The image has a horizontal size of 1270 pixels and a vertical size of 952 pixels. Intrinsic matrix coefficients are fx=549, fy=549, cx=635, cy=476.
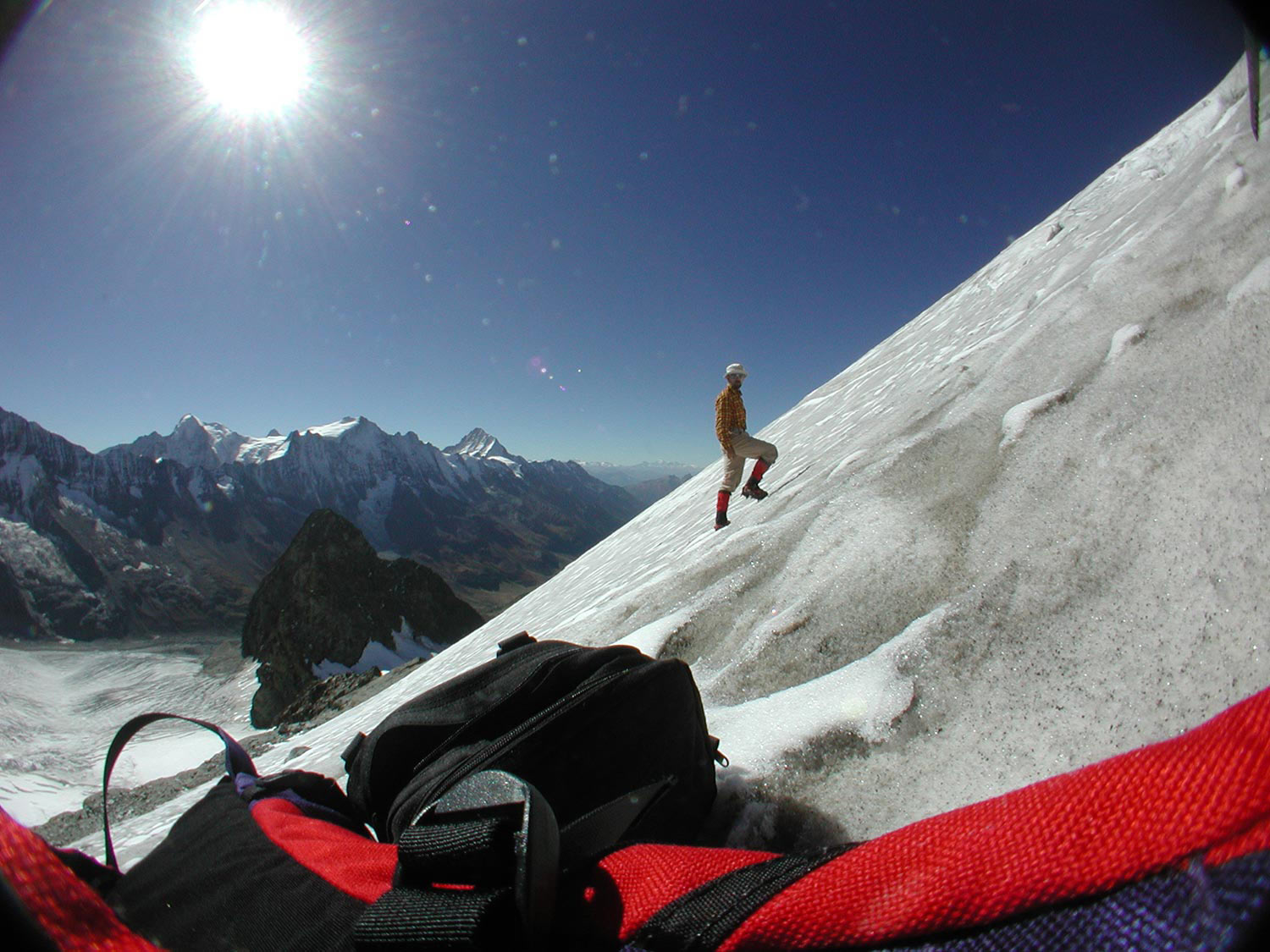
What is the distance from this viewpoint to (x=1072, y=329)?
141 inches

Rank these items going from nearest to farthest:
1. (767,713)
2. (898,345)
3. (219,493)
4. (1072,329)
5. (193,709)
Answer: (767,713) → (1072,329) → (898,345) → (193,709) → (219,493)

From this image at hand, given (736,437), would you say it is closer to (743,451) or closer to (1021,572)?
(743,451)

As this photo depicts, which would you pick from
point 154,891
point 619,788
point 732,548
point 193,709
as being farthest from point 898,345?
point 193,709

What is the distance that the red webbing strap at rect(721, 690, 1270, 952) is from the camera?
0.69 meters

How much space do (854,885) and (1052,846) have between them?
28 cm

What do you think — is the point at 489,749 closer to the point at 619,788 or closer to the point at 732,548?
the point at 619,788

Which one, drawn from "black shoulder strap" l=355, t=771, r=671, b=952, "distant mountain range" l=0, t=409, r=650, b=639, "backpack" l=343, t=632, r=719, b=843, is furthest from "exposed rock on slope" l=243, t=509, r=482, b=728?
"distant mountain range" l=0, t=409, r=650, b=639

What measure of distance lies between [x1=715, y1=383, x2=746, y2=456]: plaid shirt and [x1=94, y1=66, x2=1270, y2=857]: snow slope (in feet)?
6.17

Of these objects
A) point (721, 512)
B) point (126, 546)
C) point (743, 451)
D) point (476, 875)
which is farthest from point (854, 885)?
point (126, 546)

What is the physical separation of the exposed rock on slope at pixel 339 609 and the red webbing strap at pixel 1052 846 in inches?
2653

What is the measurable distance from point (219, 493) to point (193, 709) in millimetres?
136538

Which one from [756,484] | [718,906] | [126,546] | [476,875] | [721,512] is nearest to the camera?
[718,906]

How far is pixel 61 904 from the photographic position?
775mm

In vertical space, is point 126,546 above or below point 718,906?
above
